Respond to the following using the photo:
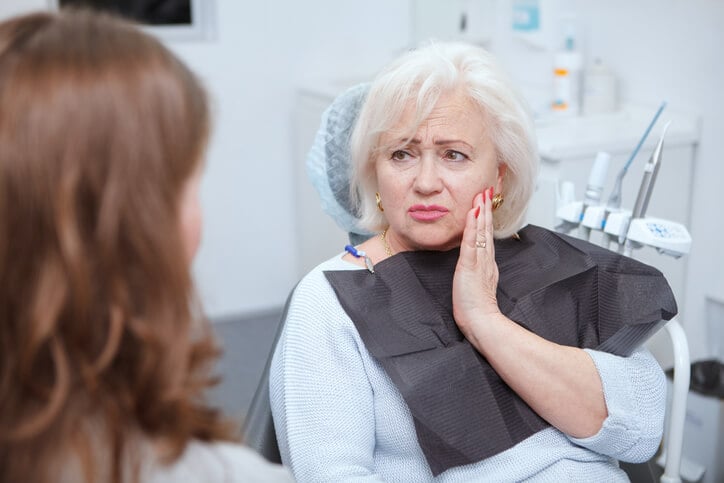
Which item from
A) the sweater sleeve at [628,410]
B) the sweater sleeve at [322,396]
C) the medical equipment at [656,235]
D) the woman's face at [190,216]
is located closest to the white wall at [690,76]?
the medical equipment at [656,235]

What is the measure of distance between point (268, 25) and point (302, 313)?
216 centimetres

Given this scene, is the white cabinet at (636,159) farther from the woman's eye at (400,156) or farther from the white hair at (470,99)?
the woman's eye at (400,156)

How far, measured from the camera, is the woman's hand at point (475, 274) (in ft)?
4.65

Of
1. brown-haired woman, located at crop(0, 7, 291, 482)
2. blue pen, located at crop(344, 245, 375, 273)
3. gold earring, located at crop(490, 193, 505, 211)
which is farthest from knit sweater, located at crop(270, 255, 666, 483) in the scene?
brown-haired woman, located at crop(0, 7, 291, 482)

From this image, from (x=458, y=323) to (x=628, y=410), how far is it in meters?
0.30

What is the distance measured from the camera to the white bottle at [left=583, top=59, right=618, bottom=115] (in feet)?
8.38

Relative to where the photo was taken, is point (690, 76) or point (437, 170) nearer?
point (437, 170)

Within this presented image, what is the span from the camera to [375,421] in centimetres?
138

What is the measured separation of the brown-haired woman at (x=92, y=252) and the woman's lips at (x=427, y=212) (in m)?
0.76

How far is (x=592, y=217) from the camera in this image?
166 cm

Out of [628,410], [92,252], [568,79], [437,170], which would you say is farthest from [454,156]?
[568,79]

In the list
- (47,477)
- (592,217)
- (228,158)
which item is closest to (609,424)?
(592,217)

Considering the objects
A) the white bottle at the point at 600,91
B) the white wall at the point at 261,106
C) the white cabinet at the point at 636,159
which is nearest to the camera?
the white cabinet at the point at 636,159

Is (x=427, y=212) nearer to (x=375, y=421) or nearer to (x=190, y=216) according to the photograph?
(x=375, y=421)
